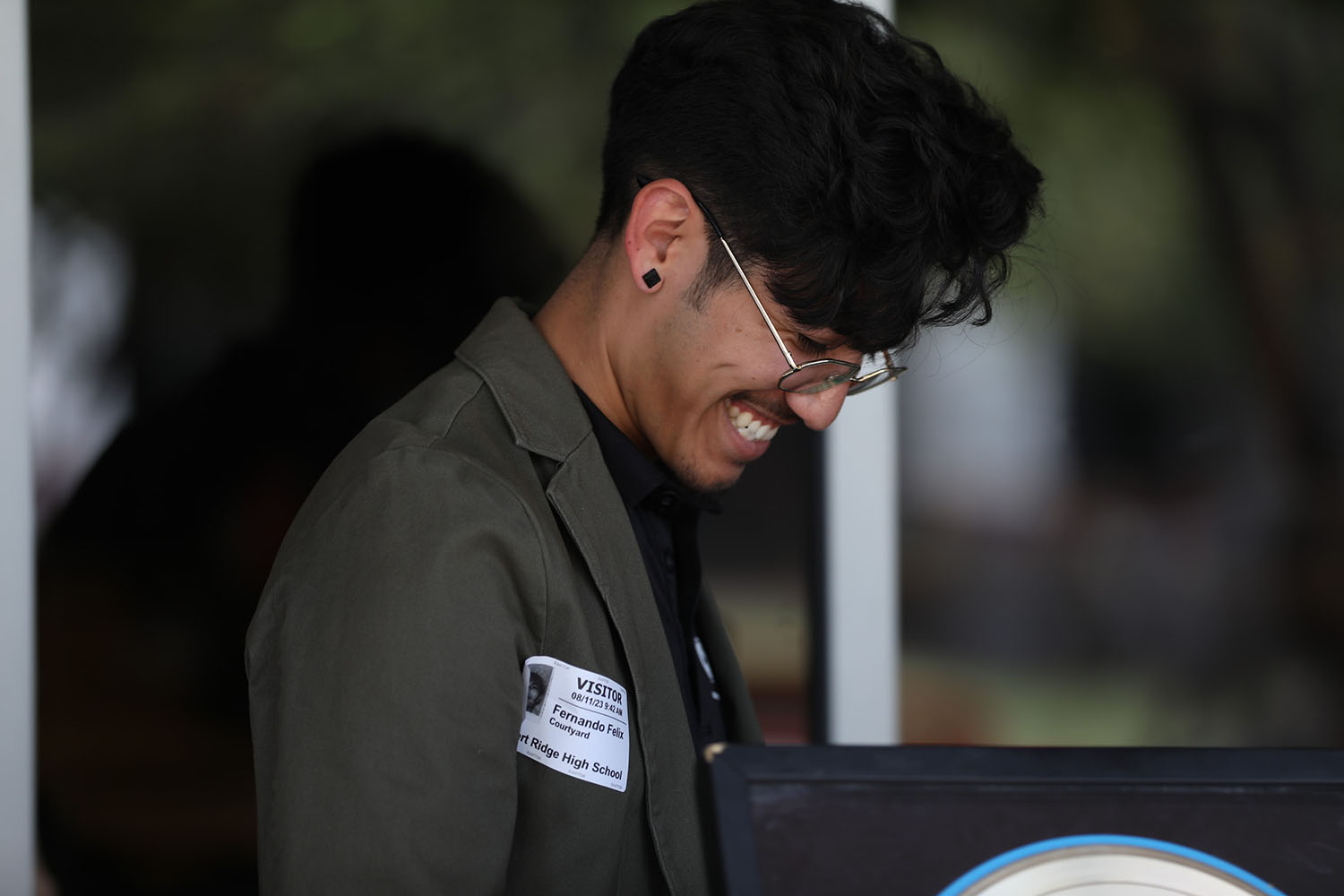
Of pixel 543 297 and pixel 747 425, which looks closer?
pixel 747 425

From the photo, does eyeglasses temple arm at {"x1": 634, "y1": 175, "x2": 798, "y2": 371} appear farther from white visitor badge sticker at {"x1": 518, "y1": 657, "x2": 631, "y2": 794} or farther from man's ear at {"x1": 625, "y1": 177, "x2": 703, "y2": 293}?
white visitor badge sticker at {"x1": 518, "y1": 657, "x2": 631, "y2": 794}

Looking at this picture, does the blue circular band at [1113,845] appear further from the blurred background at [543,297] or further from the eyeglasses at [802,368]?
the blurred background at [543,297]

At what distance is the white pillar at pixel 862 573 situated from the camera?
2.33 m

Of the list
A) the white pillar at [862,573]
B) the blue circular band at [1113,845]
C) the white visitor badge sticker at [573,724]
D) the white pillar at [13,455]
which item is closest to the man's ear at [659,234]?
the white visitor badge sticker at [573,724]

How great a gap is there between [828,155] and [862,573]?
1320 millimetres

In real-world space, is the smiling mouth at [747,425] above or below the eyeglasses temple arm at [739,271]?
below

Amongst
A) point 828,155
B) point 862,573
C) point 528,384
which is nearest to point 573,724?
point 528,384

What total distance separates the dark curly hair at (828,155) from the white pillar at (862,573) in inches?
41.9

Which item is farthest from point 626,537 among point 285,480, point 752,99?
point 285,480

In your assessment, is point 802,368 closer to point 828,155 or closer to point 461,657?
point 828,155

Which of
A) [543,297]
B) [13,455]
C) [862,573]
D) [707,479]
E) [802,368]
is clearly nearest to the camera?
[802,368]

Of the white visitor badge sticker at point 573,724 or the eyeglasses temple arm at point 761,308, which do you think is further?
→ the eyeglasses temple arm at point 761,308

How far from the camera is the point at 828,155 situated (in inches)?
45.0

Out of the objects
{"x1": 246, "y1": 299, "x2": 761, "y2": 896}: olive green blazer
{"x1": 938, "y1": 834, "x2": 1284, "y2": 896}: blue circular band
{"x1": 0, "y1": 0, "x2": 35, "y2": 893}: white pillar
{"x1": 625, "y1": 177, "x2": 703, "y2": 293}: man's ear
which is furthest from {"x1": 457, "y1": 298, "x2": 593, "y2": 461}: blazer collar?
{"x1": 0, "y1": 0, "x2": 35, "y2": 893}: white pillar
